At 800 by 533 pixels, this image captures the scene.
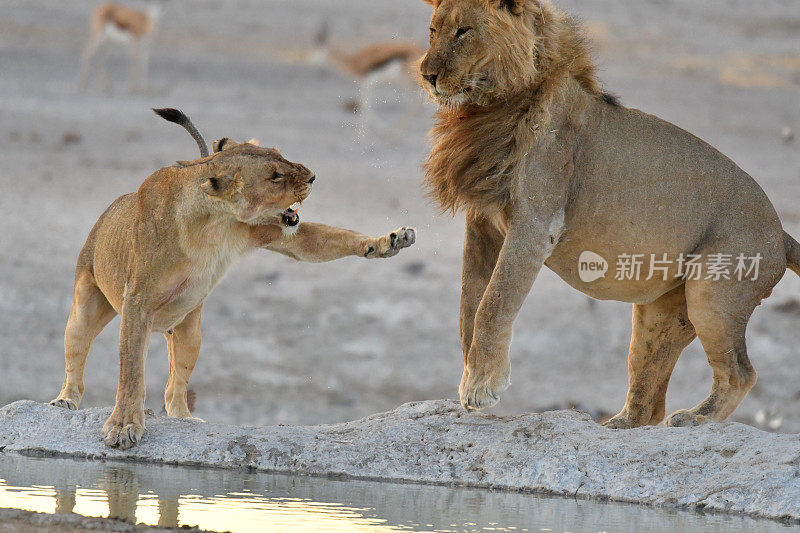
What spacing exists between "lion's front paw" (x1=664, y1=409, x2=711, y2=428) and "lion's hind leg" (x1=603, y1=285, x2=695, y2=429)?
392 mm

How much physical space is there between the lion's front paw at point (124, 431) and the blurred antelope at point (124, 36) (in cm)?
1064

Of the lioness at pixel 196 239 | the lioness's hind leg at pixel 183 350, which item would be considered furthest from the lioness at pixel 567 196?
the lioness's hind leg at pixel 183 350

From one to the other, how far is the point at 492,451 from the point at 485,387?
29 cm

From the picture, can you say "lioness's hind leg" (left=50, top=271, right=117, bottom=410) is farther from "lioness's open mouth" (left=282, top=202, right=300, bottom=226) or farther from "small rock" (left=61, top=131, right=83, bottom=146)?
"small rock" (left=61, top=131, right=83, bottom=146)

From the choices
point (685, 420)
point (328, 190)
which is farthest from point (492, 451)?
point (328, 190)

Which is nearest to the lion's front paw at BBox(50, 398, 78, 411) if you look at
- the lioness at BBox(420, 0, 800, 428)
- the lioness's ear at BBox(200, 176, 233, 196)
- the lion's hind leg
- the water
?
the water

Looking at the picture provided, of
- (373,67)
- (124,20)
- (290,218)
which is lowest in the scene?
(290,218)

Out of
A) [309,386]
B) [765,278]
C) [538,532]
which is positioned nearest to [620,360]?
[309,386]

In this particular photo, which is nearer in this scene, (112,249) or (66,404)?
(112,249)

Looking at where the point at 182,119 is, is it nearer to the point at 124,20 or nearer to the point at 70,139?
the point at 70,139

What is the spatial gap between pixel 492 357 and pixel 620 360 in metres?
5.51

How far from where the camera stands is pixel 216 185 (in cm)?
577

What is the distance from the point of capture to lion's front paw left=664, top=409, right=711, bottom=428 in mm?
6199

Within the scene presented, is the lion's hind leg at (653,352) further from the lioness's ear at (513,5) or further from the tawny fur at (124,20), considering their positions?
the tawny fur at (124,20)
